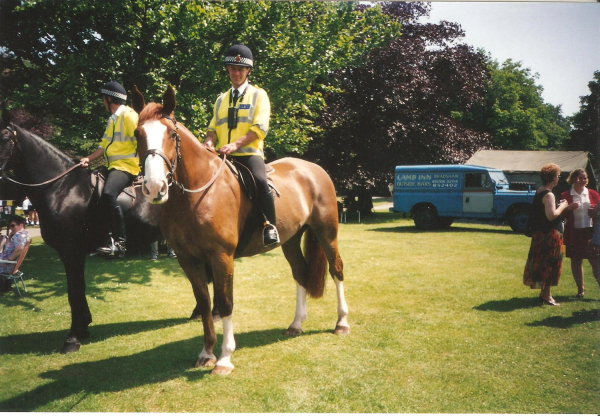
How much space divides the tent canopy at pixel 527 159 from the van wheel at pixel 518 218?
7.74 feet

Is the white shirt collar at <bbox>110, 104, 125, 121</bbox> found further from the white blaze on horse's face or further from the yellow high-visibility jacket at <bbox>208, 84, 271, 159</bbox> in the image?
the white blaze on horse's face

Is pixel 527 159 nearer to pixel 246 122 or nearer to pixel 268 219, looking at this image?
pixel 268 219

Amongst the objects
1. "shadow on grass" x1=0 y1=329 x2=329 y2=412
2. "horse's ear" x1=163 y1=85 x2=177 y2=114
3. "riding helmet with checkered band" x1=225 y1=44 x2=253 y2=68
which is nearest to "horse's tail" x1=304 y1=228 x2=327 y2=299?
"shadow on grass" x1=0 y1=329 x2=329 y2=412

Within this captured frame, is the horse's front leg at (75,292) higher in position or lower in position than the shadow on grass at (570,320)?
higher

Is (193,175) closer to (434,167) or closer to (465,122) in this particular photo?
(465,122)

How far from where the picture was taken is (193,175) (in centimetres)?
397

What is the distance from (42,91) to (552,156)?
29.3 ft

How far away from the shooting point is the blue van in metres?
14.7

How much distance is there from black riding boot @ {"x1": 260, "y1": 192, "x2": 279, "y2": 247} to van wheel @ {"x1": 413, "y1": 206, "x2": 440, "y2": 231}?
12906 mm

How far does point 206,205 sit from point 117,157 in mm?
1934

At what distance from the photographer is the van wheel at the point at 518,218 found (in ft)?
46.8

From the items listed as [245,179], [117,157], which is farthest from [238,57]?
[117,157]

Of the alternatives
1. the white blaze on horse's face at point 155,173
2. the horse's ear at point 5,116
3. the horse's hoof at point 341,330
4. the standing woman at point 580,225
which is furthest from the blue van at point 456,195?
the horse's ear at point 5,116

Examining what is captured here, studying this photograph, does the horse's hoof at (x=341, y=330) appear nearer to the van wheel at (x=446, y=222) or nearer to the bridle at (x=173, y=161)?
the bridle at (x=173, y=161)
